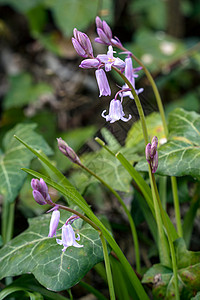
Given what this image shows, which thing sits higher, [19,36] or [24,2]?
[24,2]

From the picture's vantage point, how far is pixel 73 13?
346 centimetres

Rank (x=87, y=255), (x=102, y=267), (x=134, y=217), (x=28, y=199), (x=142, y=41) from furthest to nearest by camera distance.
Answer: (x=142, y=41) → (x=28, y=199) → (x=134, y=217) → (x=102, y=267) → (x=87, y=255)

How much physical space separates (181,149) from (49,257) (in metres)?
0.62

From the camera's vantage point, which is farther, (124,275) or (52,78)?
(52,78)

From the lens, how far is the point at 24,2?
12.6ft

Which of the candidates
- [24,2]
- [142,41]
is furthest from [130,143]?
[24,2]

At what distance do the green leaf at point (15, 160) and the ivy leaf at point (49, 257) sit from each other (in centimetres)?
22

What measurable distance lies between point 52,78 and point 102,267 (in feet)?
8.90

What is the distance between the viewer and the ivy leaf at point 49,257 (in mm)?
1143

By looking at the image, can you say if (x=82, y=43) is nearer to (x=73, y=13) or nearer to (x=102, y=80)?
(x=102, y=80)

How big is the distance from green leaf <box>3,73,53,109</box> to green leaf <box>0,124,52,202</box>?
1522mm

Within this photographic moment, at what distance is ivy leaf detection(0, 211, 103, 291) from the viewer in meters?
1.14

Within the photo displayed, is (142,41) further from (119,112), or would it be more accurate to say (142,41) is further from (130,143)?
(119,112)

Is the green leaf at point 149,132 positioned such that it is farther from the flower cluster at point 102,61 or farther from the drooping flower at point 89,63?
the drooping flower at point 89,63
